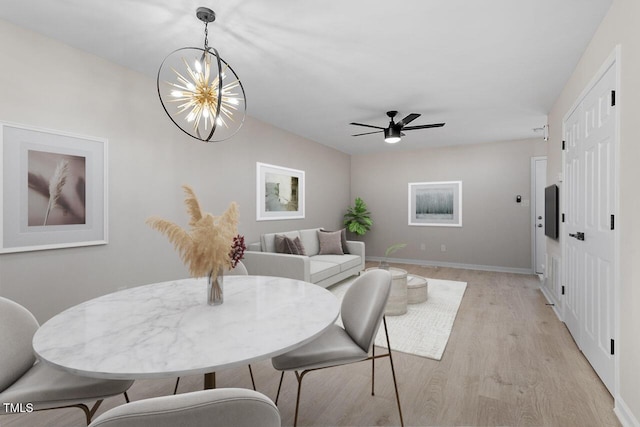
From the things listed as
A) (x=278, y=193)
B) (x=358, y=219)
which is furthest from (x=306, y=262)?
(x=358, y=219)

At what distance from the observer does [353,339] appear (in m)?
1.74

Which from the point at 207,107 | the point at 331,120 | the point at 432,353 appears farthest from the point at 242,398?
the point at 331,120

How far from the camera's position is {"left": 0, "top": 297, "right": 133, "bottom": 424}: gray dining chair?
Answer: 4.03ft

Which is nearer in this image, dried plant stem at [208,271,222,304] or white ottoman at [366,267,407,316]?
dried plant stem at [208,271,222,304]

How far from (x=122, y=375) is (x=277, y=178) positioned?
4.33 meters

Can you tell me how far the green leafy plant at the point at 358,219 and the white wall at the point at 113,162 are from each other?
10.6ft

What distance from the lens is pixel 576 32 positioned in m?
2.38

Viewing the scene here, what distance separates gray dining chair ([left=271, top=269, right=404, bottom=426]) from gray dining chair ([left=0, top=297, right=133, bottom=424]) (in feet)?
2.49

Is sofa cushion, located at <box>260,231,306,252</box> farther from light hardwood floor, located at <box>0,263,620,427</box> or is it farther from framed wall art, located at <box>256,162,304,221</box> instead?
light hardwood floor, located at <box>0,263,620,427</box>

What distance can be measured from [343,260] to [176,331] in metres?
3.79

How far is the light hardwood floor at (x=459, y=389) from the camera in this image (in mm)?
1790

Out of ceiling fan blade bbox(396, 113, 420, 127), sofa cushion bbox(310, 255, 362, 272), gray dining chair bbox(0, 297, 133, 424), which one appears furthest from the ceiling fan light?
gray dining chair bbox(0, 297, 133, 424)

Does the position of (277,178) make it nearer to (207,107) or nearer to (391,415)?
(207,107)

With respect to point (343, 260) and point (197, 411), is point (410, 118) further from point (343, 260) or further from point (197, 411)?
point (197, 411)
